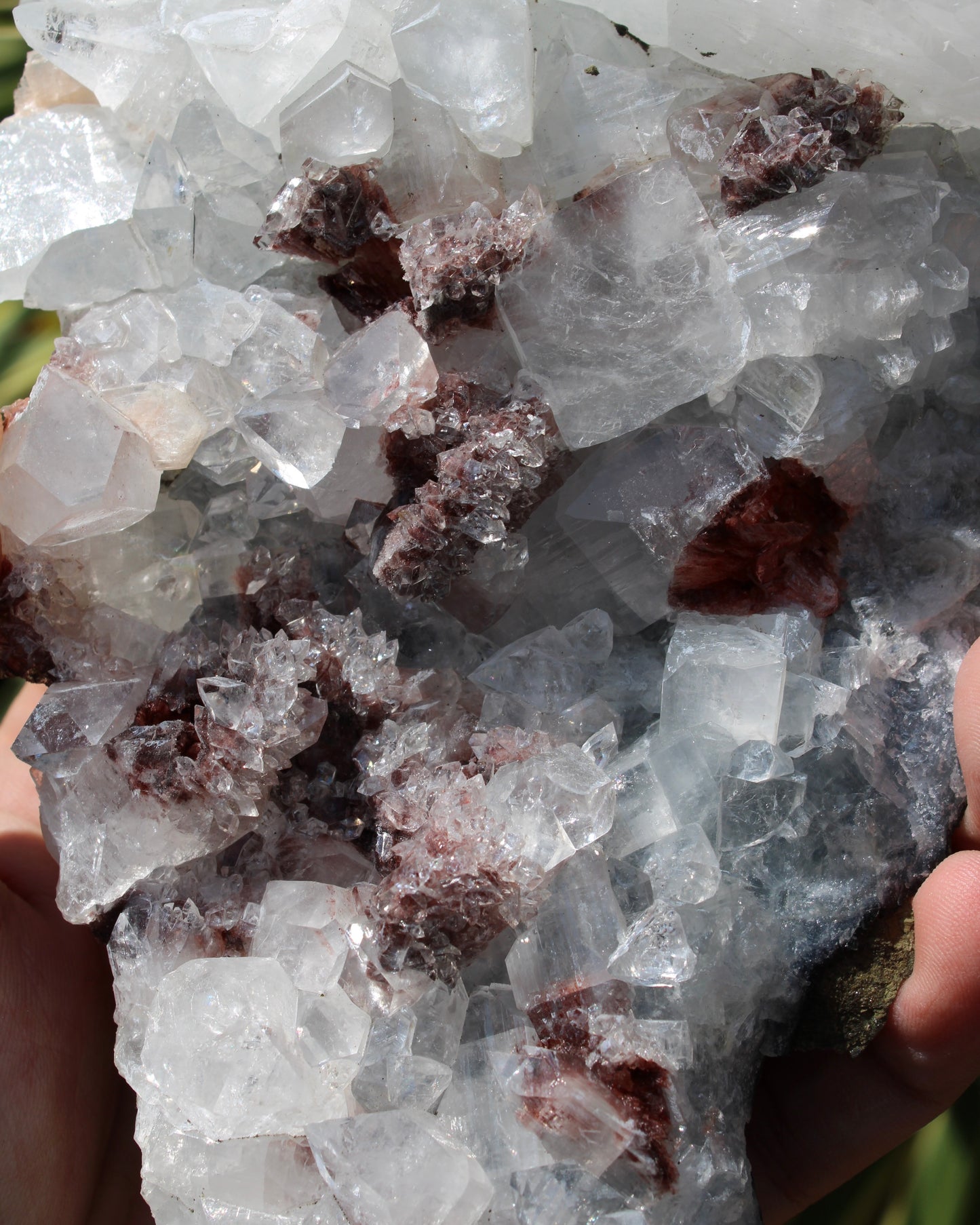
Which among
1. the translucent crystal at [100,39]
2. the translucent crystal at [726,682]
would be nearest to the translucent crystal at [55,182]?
the translucent crystal at [100,39]

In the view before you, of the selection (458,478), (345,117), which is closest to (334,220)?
(345,117)

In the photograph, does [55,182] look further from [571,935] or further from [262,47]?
[571,935]

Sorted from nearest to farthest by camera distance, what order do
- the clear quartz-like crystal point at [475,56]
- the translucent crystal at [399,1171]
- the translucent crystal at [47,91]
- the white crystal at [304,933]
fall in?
the translucent crystal at [399,1171], the white crystal at [304,933], the clear quartz-like crystal point at [475,56], the translucent crystal at [47,91]

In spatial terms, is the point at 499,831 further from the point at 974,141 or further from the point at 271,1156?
the point at 974,141

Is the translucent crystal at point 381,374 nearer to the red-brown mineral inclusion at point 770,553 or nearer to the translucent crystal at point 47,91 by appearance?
the red-brown mineral inclusion at point 770,553

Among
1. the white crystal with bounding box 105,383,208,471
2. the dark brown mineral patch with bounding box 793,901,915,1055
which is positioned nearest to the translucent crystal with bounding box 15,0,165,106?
the white crystal with bounding box 105,383,208,471

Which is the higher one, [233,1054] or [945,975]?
[233,1054]

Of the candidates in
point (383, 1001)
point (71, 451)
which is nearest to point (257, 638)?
point (71, 451)
